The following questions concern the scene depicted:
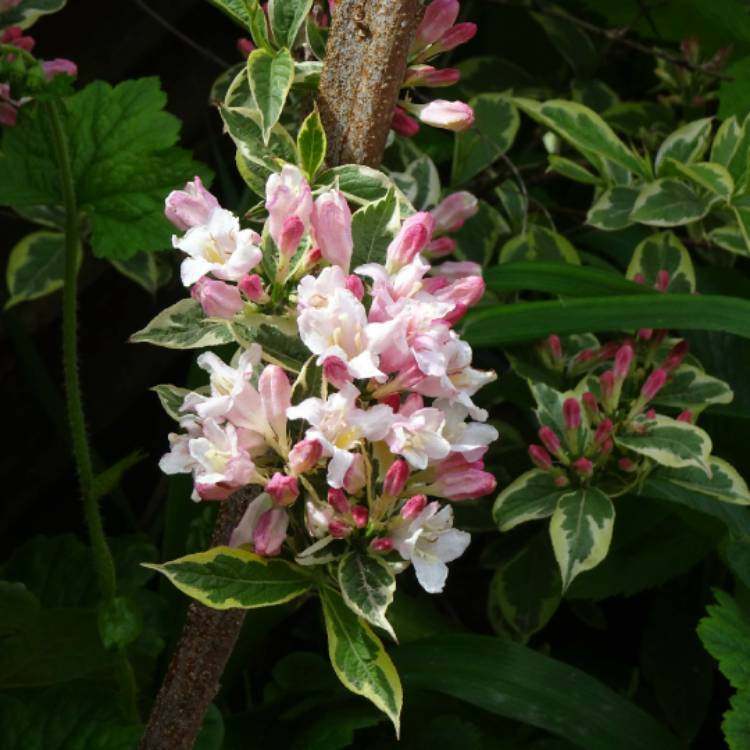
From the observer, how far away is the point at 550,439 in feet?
4.24

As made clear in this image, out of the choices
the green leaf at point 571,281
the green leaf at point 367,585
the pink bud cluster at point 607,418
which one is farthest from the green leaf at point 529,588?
the green leaf at point 367,585

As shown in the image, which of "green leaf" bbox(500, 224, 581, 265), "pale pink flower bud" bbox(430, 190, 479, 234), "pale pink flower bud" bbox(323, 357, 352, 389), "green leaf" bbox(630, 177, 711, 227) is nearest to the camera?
"pale pink flower bud" bbox(323, 357, 352, 389)

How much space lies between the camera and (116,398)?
1797 mm

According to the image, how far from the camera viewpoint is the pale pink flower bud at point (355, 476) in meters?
0.83

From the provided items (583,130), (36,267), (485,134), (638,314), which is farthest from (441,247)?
(36,267)

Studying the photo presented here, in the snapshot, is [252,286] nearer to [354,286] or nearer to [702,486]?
[354,286]

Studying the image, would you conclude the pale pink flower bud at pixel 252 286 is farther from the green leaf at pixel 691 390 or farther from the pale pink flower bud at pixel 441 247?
the green leaf at pixel 691 390

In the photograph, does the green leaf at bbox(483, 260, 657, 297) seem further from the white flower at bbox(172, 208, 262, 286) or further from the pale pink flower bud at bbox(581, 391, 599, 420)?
the white flower at bbox(172, 208, 262, 286)

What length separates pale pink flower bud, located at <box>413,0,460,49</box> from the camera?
1.00 m

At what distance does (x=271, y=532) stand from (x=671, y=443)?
1.93 ft

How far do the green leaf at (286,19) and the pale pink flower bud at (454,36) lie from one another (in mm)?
137

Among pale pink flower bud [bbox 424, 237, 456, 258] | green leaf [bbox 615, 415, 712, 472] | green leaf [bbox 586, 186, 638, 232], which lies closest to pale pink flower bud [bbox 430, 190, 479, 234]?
pale pink flower bud [bbox 424, 237, 456, 258]

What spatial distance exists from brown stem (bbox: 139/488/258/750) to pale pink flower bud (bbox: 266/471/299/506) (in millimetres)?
167

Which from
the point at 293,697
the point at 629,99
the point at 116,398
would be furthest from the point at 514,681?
the point at 629,99
